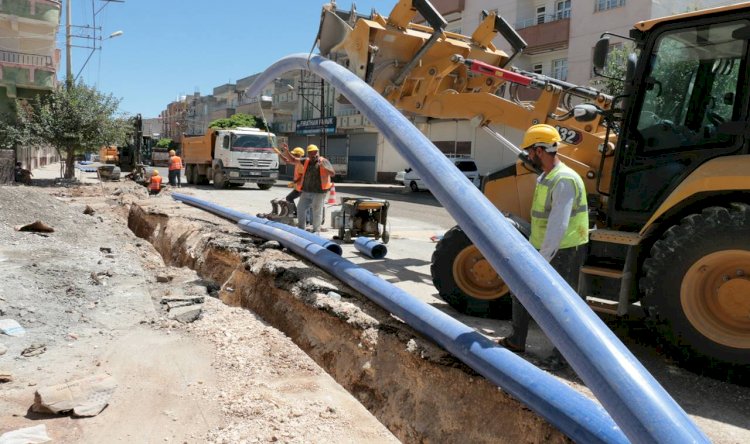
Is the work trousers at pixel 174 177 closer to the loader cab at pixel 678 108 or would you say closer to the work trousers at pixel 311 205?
the work trousers at pixel 311 205

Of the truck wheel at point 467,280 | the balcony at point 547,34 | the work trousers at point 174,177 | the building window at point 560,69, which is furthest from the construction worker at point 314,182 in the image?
the building window at point 560,69

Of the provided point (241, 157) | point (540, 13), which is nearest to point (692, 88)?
point (241, 157)

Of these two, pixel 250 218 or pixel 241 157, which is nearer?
pixel 250 218

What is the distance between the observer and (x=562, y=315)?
2492 millimetres

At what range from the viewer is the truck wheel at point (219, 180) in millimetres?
23516

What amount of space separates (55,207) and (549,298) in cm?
1172

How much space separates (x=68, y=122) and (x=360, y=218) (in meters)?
16.3

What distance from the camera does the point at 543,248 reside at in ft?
13.2

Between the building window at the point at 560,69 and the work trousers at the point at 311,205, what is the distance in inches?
833

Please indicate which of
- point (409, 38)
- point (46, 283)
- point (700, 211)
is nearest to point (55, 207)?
point (46, 283)

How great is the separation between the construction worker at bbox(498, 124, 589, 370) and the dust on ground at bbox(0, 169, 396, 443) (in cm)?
172

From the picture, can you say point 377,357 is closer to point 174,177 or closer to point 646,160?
point 646,160

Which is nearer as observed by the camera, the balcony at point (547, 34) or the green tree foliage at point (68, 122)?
the green tree foliage at point (68, 122)

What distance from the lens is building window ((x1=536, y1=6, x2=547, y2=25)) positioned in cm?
2855
